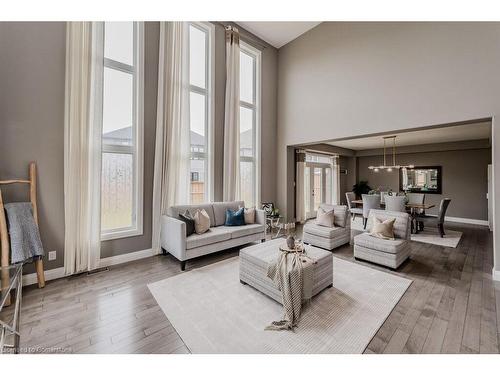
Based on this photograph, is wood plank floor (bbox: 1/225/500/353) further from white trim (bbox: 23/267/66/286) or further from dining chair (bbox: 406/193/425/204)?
dining chair (bbox: 406/193/425/204)

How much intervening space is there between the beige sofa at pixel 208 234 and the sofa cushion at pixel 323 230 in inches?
37.9

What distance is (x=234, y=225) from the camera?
4.19m

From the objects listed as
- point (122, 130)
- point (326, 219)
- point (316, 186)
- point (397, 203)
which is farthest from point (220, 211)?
point (316, 186)

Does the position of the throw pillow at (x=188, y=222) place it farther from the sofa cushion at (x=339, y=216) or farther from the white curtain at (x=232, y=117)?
the sofa cushion at (x=339, y=216)

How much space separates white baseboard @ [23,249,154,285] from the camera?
9.20ft

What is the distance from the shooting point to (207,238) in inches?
137

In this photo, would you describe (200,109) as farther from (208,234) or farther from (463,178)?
(463,178)

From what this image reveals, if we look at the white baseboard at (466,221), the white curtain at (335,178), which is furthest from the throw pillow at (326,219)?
the white baseboard at (466,221)

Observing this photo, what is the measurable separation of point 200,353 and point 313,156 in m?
7.12

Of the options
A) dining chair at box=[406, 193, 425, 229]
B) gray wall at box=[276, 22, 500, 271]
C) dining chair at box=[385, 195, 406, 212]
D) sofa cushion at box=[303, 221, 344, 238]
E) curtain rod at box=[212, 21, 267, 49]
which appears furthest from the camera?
dining chair at box=[406, 193, 425, 229]

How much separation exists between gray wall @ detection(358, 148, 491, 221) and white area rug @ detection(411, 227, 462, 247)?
229 cm

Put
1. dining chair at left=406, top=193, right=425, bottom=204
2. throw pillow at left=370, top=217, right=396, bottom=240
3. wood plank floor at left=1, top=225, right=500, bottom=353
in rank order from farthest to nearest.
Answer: dining chair at left=406, top=193, right=425, bottom=204 < throw pillow at left=370, top=217, right=396, bottom=240 < wood plank floor at left=1, top=225, right=500, bottom=353

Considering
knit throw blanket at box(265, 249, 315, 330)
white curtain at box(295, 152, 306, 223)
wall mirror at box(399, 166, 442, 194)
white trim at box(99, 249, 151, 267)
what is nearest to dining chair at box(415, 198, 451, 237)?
white curtain at box(295, 152, 306, 223)
